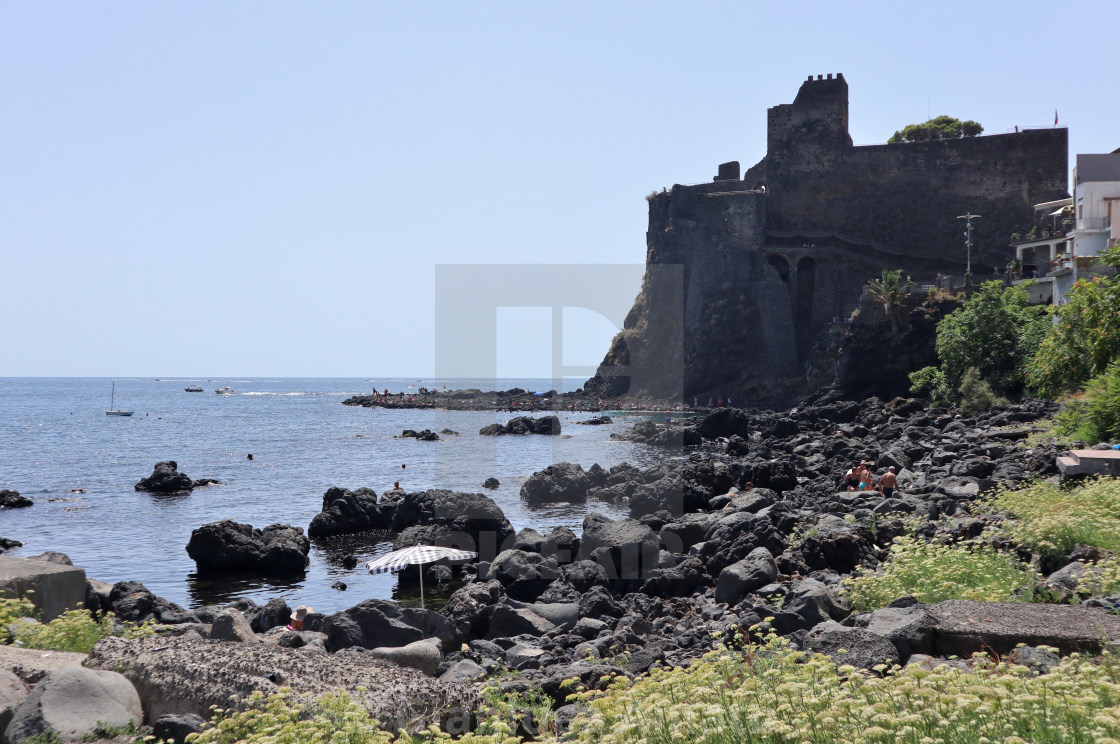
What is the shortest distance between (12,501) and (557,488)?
2093 centimetres

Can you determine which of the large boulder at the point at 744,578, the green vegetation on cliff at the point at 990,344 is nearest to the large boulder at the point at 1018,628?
the large boulder at the point at 744,578

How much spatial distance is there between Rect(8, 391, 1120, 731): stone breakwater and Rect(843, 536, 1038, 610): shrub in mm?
339

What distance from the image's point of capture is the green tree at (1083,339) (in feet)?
67.6

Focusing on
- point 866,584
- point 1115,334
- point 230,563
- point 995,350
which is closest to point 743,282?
point 995,350

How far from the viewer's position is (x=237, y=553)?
66.1ft

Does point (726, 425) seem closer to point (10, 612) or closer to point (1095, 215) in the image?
point (1095, 215)

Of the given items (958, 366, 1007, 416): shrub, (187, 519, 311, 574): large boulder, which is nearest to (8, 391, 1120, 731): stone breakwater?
(187, 519, 311, 574): large boulder

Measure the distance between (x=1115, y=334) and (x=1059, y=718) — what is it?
20.2 m

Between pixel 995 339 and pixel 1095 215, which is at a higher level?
pixel 1095 215

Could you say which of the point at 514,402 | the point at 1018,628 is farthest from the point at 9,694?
the point at 514,402

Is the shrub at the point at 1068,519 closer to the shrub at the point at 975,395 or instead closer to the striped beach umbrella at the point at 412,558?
the striped beach umbrella at the point at 412,558

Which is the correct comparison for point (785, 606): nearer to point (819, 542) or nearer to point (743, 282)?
point (819, 542)

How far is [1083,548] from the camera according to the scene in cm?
949

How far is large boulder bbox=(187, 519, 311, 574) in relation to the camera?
20.2m
